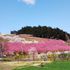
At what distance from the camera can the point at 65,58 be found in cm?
2206

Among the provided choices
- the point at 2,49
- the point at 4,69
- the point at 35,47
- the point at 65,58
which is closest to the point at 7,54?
the point at 2,49

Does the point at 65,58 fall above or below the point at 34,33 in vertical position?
below

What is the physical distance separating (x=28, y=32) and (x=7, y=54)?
12303 mm

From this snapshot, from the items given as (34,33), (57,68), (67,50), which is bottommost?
(57,68)

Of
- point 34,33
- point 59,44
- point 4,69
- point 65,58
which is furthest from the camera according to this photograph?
point 34,33

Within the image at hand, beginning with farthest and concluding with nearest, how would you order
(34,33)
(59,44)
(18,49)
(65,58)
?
(34,33), (59,44), (18,49), (65,58)

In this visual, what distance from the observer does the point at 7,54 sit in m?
23.4

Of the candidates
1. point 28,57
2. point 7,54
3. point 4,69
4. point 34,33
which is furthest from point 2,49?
point 34,33

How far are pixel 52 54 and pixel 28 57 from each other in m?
1.80

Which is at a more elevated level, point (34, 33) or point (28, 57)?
point (34, 33)

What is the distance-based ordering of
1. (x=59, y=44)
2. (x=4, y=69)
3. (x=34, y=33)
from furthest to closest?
(x=34, y=33)
(x=59, y=44)
(x=4, y=69)

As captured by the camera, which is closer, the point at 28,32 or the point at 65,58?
the point at 65,58

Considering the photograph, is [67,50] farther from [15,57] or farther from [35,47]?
[15,57]

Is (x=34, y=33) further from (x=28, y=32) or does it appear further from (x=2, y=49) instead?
(x=2, y=49)
